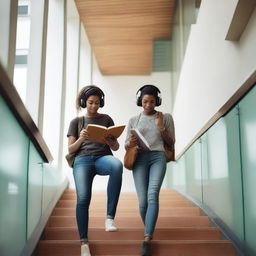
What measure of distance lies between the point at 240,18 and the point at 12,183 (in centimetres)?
207

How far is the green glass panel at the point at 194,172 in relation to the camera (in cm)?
520

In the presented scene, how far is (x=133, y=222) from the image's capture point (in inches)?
174

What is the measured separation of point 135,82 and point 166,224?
7.72m

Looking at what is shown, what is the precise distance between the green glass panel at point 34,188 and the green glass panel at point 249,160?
1718mm

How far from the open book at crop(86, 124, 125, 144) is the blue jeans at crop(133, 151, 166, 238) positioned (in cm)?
33

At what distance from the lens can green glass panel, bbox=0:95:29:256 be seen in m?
2.85

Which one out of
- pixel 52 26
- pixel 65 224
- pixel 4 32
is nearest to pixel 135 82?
pixel 52 26

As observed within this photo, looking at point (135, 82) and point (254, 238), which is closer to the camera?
point (254, 238)

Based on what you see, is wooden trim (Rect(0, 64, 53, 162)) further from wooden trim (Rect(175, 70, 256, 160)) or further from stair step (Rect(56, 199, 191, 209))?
wooden trim (Rect(175, 70, 256, 160))

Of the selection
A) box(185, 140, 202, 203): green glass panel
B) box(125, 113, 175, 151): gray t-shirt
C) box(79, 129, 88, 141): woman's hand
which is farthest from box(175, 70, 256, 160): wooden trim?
box(79, 129, 88, 141): woman's hand

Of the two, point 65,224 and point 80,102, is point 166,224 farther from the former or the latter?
point 80,102

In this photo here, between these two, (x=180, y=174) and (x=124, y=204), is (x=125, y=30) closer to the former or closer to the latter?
(x=180, y=174)

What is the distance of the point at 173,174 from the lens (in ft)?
27.0

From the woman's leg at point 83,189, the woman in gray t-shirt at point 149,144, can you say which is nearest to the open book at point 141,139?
the woman in gray t-shirt at point 149,144
